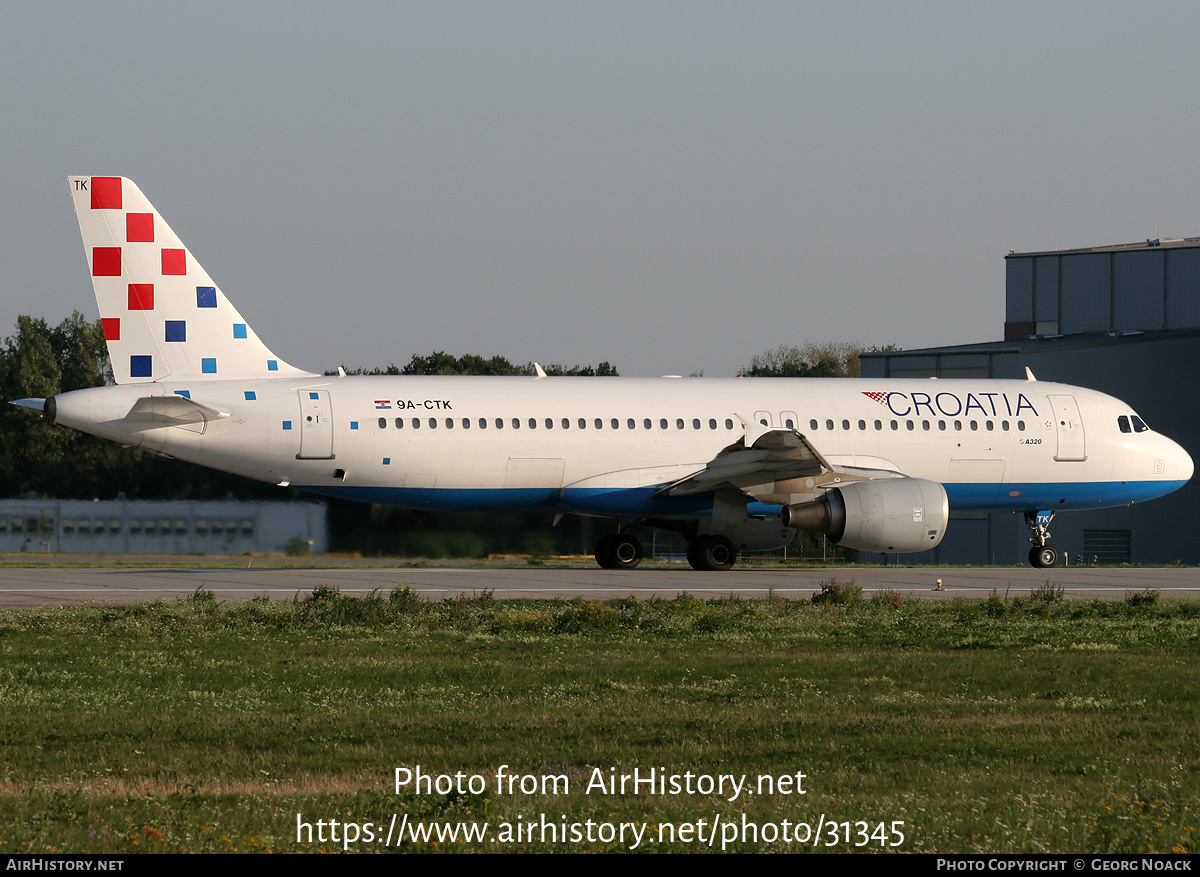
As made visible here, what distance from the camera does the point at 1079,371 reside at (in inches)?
1992

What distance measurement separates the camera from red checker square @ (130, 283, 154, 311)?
2766 cm

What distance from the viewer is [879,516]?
27.3 meters

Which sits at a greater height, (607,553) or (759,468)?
(759,468)

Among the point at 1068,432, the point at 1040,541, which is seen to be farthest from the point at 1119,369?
the point at 1068,432

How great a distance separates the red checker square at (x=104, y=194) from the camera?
27.6 meters

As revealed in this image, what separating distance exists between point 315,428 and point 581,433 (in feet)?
17.9

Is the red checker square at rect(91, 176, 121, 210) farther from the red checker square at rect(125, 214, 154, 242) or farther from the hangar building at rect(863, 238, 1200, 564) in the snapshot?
the hangar building at rect(863, 238, 1200, 564)

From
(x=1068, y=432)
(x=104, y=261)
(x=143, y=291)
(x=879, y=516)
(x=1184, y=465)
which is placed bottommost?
(x=879, y=516)

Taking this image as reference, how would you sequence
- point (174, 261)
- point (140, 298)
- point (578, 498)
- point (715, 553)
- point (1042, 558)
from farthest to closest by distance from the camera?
point (1042, 558) → point (715, 553) → point (578, 498) → point (174, 261) → point (140, 298)

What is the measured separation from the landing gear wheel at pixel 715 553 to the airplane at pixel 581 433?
47 mm

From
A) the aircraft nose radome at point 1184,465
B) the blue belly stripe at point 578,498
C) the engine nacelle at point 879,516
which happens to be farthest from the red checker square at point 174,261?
the aircraft nose radome at point 1184,465

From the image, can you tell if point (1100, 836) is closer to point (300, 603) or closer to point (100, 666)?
point (100, 666)

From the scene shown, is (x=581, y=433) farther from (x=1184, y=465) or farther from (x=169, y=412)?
(x=1184, y=465)
